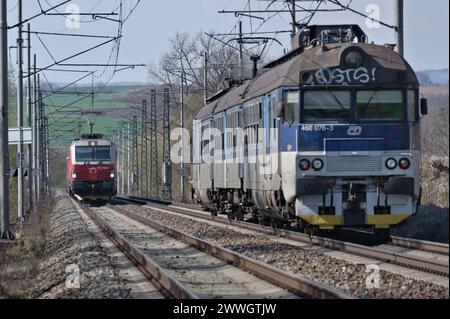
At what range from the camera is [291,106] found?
56.0 ft

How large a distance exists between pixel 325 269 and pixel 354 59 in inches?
174

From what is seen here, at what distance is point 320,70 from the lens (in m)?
17.0

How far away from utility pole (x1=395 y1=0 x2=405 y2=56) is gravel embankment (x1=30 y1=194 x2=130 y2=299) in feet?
27.0

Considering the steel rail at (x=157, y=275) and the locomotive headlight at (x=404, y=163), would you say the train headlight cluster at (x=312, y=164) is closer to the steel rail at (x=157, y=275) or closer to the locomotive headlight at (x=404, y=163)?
the locomotive headlight at (x=404, y=163)

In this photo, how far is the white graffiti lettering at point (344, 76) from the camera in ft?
55.4

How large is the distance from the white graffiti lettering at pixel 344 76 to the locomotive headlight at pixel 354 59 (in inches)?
3.7

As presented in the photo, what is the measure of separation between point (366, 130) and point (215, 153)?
9.82 metres

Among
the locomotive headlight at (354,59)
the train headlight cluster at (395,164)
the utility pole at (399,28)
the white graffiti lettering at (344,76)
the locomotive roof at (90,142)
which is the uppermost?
the utility pole at (399,28)

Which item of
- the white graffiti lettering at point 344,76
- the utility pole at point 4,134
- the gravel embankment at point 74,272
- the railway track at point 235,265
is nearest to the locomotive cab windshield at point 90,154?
the gravel embankment at point 74,272

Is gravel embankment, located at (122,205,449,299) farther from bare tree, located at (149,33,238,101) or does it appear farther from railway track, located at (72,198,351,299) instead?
bare tree, located at (149,33,238,101)

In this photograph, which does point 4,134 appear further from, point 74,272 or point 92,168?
point 92,168

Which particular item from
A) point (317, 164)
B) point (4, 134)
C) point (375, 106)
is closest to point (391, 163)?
point (375, 106)

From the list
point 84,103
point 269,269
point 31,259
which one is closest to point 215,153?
point 31,259

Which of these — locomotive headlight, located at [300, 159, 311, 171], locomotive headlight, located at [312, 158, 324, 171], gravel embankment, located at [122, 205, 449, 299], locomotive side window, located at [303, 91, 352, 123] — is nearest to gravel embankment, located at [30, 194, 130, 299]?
gravel embankment, located at [122, 205, 449, 299]
